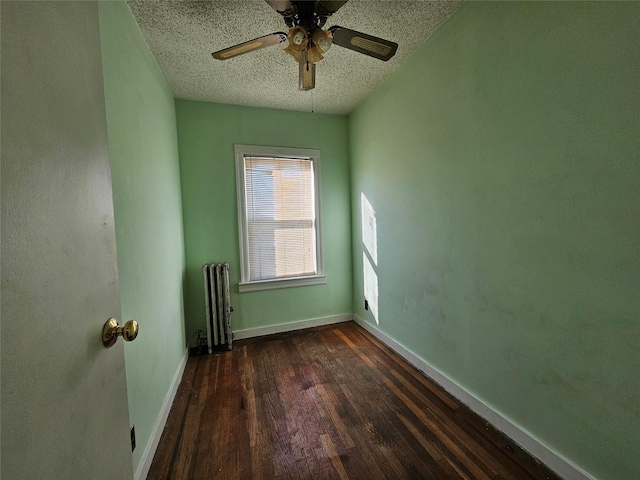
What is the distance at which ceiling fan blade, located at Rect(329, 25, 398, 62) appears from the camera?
1.36 meters

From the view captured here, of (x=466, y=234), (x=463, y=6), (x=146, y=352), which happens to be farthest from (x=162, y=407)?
(x=463, y=6)

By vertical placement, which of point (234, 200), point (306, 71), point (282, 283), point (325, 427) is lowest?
point (325, 427)

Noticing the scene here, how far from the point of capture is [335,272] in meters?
3.25

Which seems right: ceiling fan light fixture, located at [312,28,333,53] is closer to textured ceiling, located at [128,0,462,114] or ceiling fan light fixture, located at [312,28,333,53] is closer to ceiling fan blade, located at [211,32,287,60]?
ceiling fan blade, located at [211,32,287,60]

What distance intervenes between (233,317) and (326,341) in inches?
42.5

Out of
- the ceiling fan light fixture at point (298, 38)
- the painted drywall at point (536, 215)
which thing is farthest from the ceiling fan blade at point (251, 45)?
the painted drywall at point (536, 215)

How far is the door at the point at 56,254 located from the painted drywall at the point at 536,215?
71.6 inches

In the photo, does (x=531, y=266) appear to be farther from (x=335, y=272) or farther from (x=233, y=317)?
(x=233, y=317)

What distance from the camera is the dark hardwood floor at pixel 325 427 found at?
1.34m

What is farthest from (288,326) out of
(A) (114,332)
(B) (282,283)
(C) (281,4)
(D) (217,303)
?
(C) (281,4)

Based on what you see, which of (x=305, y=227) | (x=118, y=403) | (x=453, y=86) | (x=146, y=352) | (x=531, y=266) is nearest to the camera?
(x=118, y=403)

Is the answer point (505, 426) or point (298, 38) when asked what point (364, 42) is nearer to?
point (298, 38)

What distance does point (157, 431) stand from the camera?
A: 5.03 feet

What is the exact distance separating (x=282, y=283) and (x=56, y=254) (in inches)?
101
